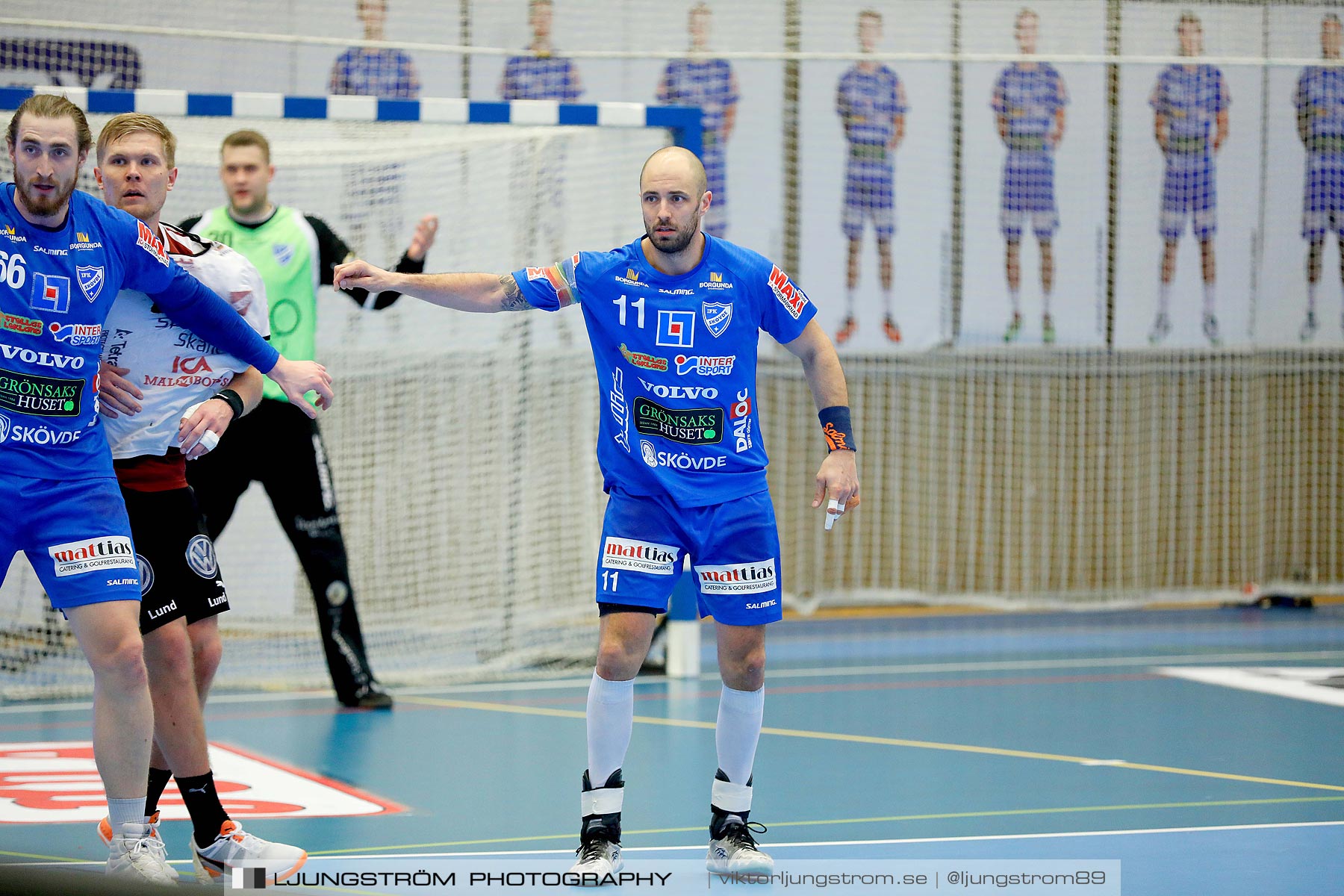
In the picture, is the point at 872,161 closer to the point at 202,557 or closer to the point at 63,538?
the point at 202,557

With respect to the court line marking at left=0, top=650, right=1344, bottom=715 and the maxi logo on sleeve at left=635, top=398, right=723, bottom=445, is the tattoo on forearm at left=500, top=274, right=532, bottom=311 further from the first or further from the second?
the court line marking at left=0, top=650, right=1344, bottom=715

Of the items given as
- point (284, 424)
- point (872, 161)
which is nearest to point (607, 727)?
point (284, 424)

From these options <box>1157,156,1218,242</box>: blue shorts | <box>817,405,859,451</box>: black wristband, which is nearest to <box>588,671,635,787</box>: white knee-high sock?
<box>817,405,859,451</box>: black wristband

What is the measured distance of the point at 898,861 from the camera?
423 cm

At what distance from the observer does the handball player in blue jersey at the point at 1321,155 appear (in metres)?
11.5

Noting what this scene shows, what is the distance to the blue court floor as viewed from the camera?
4.45 meters

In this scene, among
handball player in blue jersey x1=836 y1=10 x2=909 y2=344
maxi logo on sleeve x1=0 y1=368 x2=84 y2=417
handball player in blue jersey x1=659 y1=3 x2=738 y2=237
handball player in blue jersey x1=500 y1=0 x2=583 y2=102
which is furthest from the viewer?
handball player in blue jersey x1=836 y1=10 x2=909 y2=344

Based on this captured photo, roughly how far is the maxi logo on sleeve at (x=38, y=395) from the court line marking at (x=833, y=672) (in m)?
4.13

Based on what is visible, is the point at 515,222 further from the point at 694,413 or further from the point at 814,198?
the point at 694,413

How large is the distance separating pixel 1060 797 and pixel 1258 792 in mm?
747

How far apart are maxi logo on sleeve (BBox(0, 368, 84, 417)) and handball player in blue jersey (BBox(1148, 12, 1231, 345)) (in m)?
9.51

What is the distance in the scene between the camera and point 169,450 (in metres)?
4.12

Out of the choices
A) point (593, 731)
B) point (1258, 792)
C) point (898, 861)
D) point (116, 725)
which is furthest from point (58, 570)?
point (1258, 792)

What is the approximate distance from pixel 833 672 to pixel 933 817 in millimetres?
3803
